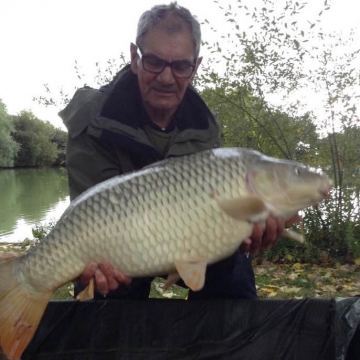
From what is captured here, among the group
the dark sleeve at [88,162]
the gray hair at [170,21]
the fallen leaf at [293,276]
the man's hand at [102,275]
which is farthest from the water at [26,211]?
the man's hand at [102,275]

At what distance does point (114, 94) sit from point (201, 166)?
1.61 feet

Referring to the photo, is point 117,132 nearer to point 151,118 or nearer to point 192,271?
point 151,118

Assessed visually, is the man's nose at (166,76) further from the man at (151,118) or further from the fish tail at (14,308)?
the fish tail at (14,308)

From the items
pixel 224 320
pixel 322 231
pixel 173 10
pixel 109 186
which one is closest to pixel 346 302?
pixel 224 320

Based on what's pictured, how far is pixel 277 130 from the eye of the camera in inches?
125

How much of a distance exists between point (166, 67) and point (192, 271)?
0.58 meters

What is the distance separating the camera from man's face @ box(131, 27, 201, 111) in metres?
1.30

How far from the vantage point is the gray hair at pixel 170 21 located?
1317 mm

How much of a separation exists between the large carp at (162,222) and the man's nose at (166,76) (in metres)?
0.34

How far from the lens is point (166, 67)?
1307 millimetres

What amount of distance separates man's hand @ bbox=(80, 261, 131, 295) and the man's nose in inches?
21.2

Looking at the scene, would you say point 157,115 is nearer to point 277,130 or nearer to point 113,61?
point 277,130

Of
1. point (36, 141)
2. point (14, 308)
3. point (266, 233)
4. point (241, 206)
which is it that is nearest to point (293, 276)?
point (266, 233)

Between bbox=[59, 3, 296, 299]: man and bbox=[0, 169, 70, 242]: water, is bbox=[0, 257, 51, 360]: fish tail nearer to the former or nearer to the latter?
bbox=[59, 3, 296, 299]: man
